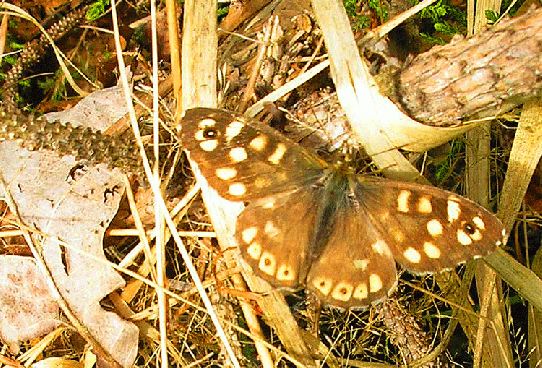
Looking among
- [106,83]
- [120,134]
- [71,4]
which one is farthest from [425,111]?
[71,4]

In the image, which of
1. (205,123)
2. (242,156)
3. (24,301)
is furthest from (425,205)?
(24,301)

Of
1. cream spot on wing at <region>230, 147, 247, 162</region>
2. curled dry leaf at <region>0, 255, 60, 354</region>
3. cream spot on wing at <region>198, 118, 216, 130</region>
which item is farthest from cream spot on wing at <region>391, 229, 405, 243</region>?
curled dry leaf at <region>0, 255, 60, 354</region>

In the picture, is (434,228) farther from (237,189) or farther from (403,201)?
(237,189)

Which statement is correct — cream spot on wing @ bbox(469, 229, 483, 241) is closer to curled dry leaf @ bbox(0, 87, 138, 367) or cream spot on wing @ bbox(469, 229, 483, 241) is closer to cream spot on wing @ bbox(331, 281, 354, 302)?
cream spot on wing @ bbox(331, 281, 354, 302)

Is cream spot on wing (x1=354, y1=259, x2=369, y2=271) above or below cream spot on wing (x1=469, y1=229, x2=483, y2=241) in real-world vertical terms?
below

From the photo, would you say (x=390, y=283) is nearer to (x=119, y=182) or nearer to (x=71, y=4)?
(x=119, y=182)

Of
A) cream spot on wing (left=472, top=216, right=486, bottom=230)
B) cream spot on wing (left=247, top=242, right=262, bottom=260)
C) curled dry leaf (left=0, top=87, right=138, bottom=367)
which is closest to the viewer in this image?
cream spot on wing (left=472, top=216, right=486, bottom=230)
